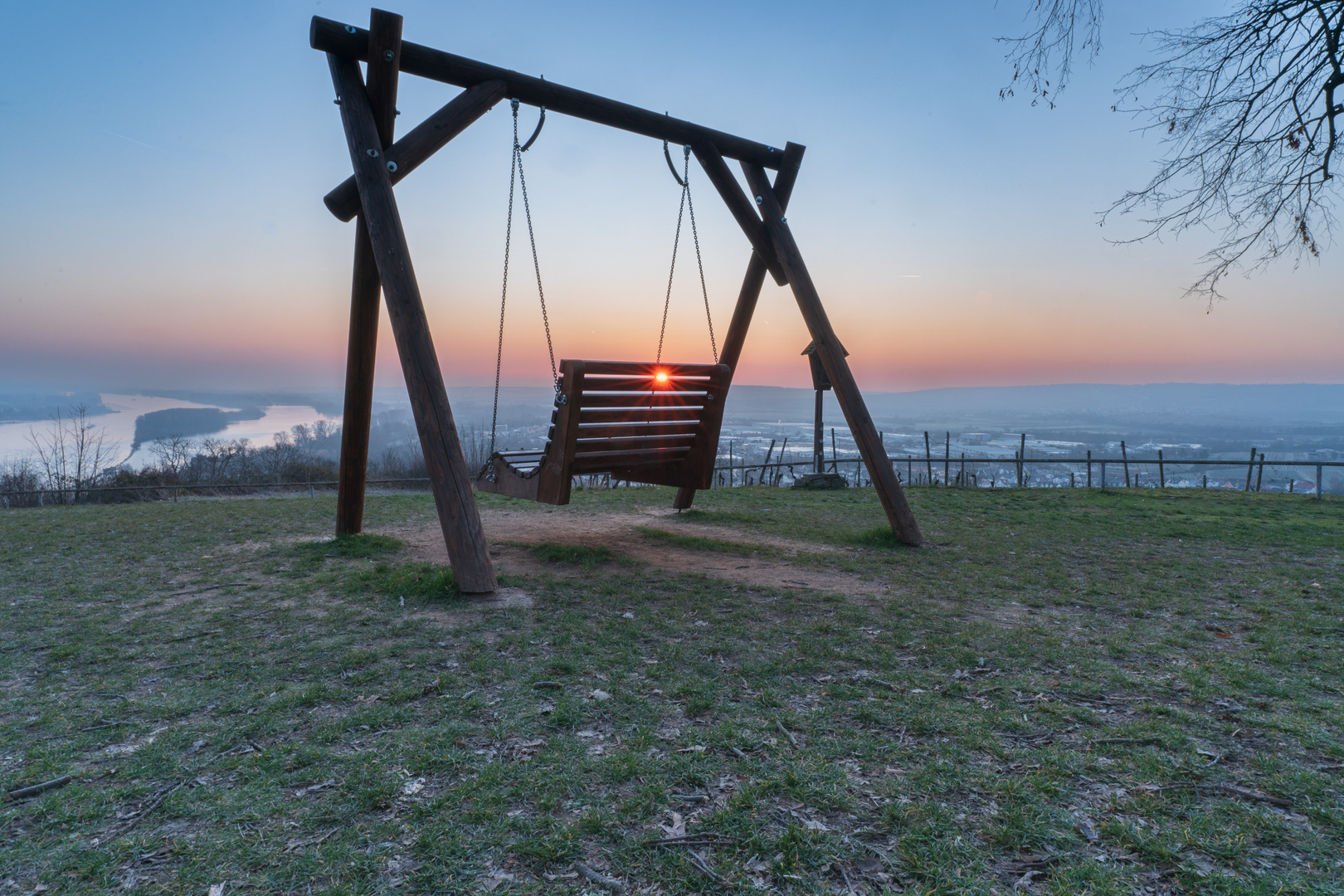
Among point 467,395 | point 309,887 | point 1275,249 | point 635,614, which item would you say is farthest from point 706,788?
point 467,395

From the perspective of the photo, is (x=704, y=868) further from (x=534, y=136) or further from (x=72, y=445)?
(x=72, y=445)

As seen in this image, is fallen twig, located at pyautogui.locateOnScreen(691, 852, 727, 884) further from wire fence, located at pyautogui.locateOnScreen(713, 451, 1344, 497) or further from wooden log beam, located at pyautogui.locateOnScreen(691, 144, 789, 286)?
wire fence, located at pyautogui.locateOnScreen(713, 451, 1344, 497)

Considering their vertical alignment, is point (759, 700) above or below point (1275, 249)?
below

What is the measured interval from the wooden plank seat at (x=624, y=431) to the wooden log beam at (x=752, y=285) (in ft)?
1.08

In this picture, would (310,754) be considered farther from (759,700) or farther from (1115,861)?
(1115,861)

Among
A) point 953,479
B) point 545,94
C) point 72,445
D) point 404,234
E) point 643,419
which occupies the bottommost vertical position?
point 953,479

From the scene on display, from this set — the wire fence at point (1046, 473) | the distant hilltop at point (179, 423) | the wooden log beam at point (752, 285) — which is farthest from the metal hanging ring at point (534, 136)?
the distant hilltop at point (179, 423)

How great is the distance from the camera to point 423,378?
4.55m

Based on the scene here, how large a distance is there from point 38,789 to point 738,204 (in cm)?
664

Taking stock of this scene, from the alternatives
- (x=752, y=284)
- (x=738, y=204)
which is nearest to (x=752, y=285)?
(x=752, y=284)

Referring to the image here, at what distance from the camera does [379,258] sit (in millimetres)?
4656

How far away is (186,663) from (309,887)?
2212 mm

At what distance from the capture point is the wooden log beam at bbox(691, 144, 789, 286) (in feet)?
22.2

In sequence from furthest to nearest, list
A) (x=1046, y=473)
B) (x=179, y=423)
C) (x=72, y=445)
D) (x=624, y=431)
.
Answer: (x=179, y=423)
(x=72, y=445)
(x=1046, y=473)
(x=624, y=431)
